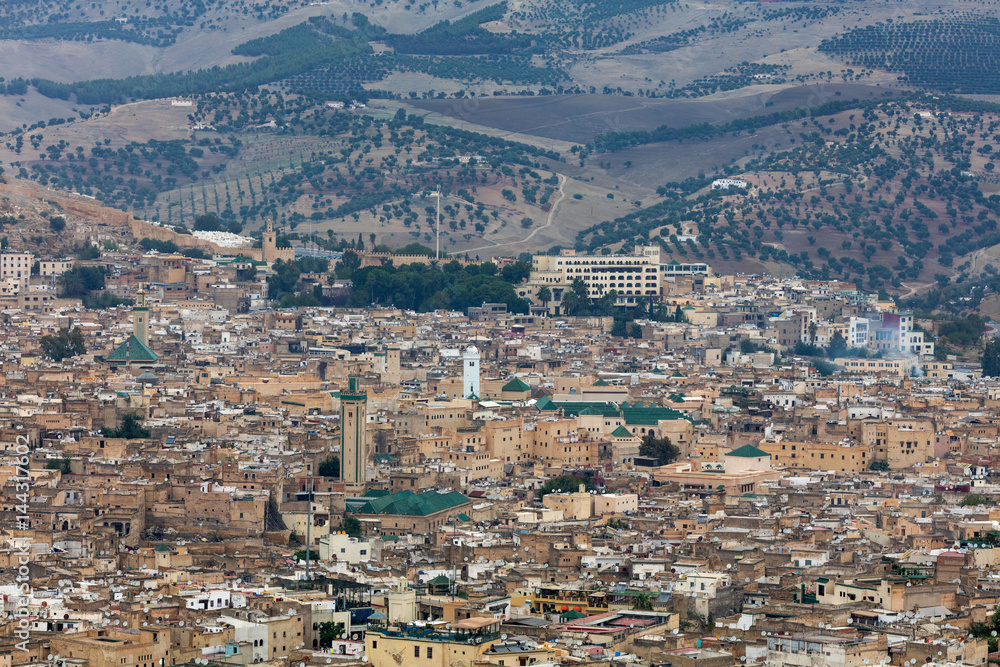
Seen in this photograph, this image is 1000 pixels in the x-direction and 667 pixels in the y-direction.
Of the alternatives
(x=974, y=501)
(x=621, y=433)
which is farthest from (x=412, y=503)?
(x=621, y=433)

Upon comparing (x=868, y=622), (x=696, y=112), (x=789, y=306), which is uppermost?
(x=696, y=112)

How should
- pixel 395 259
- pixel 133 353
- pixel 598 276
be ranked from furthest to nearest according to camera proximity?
1. pixel 395 259
2. pixel 598 276
3. pixel 133 353

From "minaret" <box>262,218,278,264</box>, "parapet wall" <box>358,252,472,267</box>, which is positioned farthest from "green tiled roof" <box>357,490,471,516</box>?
"minaret" <box>262,218,278,264</box>

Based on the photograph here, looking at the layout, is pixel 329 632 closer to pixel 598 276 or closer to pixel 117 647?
pixel 117 647

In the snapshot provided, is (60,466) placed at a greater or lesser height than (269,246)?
lesser

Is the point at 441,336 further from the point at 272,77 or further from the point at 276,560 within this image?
the point at 272,77

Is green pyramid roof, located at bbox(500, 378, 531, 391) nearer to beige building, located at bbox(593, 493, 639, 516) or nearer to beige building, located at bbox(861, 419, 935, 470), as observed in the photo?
beige building, located at bbox(861, 419, 935, 470)

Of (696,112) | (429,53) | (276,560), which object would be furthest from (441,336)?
(429,53)
